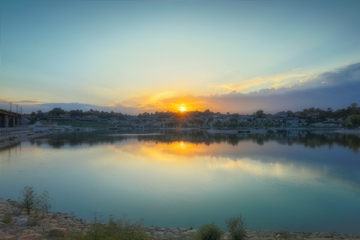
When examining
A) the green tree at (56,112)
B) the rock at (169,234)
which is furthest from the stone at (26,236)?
the green tree at (56,112)

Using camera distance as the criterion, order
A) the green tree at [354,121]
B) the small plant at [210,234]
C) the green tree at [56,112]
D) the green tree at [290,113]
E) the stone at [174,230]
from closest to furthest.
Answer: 1. the small plant at [210,234]
2. the stone at [174,230]
3. the green tree at [354,121]
4. the green tree at [56,112]
5. the green tree at [290,113]

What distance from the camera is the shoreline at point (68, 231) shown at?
469 cm

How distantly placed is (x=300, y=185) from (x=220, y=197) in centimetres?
440

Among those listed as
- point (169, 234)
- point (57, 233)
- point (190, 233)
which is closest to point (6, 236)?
point (57, 233)

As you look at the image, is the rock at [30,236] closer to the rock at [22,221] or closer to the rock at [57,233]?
the rock at [57,233]

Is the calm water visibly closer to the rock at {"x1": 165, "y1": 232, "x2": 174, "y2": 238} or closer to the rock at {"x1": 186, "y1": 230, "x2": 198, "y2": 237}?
the rock at {"x1": 186, "y1": 230, "x2": 198, "y2": 237}

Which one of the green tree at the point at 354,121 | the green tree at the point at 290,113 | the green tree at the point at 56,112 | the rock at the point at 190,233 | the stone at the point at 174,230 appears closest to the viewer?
the rock at the point at 190,233

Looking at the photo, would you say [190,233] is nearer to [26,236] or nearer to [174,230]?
[174,230]

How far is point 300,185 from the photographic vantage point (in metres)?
9.92

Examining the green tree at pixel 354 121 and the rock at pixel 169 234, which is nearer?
the rock at pixel 169 234

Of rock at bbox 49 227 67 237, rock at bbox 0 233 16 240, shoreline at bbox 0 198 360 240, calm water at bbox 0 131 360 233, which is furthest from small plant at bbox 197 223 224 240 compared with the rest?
rock at bbox 0 233 16 240

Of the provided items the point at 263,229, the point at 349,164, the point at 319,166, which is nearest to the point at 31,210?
the point at 263,229

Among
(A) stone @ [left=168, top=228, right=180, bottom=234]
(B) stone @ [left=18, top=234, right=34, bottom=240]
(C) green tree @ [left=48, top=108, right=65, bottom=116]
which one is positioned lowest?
(A) stone @ [left=168, top=228, right=180, bottom=234]

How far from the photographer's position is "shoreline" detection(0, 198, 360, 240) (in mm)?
4691
